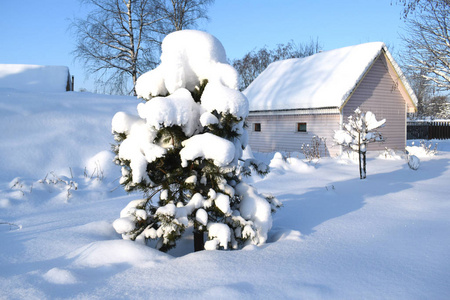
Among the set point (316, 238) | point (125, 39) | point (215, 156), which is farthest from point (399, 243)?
point (125, 39)

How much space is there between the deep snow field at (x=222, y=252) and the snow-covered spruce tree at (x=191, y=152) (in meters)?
Answer: 0.32

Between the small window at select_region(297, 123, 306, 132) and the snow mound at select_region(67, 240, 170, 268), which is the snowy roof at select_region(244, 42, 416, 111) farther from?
the snow mound at select_region(67, 240, 170, 268)

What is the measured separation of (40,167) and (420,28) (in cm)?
1646

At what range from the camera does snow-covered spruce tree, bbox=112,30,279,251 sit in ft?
11.4

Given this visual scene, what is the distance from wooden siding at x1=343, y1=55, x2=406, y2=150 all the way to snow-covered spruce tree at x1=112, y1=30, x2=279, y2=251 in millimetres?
12382

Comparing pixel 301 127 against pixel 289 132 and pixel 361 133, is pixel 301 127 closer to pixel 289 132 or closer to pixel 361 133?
pixel 289 132

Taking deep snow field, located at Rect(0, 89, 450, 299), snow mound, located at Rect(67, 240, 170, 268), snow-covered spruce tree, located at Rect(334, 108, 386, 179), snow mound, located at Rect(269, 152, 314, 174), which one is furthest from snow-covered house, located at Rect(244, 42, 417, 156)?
snow mound, located at Rect(67, 240, 170, 268)

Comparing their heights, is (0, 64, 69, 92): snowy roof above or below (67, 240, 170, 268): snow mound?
above

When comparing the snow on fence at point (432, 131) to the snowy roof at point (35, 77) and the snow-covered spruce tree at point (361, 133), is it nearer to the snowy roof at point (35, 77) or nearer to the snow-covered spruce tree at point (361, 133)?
the snow-covered spruce tree at point (361, 133)

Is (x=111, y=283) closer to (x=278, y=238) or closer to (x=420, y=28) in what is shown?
(x=278, y=238)

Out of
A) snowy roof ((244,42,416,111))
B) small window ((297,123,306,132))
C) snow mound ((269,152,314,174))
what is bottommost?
snow mound ((269,152,314,174))

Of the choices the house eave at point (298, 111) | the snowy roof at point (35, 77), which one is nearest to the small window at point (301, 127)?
the house eave at point (298, 111)

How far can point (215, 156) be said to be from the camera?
135 inches

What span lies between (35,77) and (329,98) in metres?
20.3
